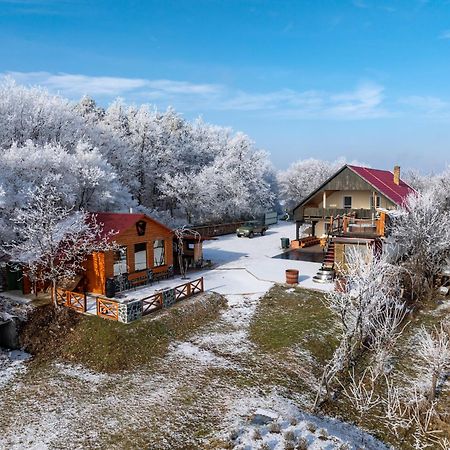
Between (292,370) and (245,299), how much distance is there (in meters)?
6.67

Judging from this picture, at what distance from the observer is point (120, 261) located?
21.0 metres

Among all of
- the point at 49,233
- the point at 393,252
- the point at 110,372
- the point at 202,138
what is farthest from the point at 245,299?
the point at 202,138

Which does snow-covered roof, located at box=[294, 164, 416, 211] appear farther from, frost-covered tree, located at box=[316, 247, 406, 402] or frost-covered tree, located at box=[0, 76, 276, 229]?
frost-covered tree, located at box=[0, 76, 276, 229]

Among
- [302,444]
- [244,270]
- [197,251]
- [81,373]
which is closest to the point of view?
[302,444]

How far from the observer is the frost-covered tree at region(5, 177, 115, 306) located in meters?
18.3

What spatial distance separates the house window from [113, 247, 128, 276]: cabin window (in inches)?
94.8

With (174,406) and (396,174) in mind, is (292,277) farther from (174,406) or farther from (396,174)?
(396,174)

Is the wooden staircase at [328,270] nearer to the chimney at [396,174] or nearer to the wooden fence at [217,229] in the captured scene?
the chimney at [396,174]

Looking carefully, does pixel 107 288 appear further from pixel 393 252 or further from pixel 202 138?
pixel 202 138

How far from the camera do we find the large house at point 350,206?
987 inches

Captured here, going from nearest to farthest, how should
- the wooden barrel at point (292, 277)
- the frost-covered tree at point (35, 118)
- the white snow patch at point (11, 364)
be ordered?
the white snow patch at point (11, 364) → the wooden barrel at point (292, 277) → the frost-covered tree at point (35, 118)

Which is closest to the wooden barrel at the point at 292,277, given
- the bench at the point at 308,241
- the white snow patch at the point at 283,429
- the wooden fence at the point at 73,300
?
the white snow patch at the point at 283,429

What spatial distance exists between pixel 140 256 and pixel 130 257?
82 cm

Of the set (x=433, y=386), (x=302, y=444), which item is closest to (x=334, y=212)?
(x=433, y=386)
